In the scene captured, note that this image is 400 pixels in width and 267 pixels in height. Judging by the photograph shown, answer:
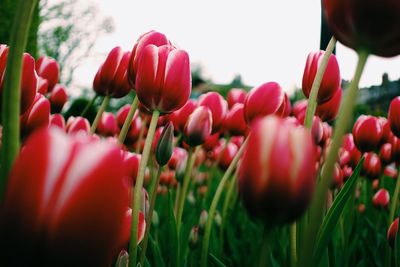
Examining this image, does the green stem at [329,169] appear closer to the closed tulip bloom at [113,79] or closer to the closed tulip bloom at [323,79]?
the closed tulip bloom at [323,79]

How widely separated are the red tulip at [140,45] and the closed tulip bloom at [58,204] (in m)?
0.44

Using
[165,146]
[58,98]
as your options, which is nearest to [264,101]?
[165,146]

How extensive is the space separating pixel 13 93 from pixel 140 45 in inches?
16.0

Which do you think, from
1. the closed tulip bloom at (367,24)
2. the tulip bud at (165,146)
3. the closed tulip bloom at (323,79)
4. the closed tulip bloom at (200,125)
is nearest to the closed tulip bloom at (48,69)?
the closed tulip bloom at (200,125)

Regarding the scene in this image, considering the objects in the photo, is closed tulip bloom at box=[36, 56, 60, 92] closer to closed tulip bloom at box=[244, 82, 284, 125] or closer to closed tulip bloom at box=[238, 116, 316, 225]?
closed tulip bloom at box=[244, 82, 284, 125]

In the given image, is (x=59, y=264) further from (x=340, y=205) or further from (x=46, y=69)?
(x=46, y=69)

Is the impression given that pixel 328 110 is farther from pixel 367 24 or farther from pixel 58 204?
pixel 58 204

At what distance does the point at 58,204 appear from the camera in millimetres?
244

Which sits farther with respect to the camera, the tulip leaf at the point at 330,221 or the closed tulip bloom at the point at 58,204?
the tulip leaf at the point at 330,221

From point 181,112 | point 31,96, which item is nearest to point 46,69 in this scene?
point 181,112

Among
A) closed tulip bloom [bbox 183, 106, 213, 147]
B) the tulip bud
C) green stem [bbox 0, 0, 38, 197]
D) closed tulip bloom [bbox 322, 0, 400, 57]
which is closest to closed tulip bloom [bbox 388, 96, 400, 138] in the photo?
closed tulip bloom [bbox 183, 106, 213, 147]

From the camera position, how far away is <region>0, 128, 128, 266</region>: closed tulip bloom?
244 mm

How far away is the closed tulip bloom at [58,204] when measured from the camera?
0.80 ft

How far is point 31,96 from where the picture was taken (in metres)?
0.49
